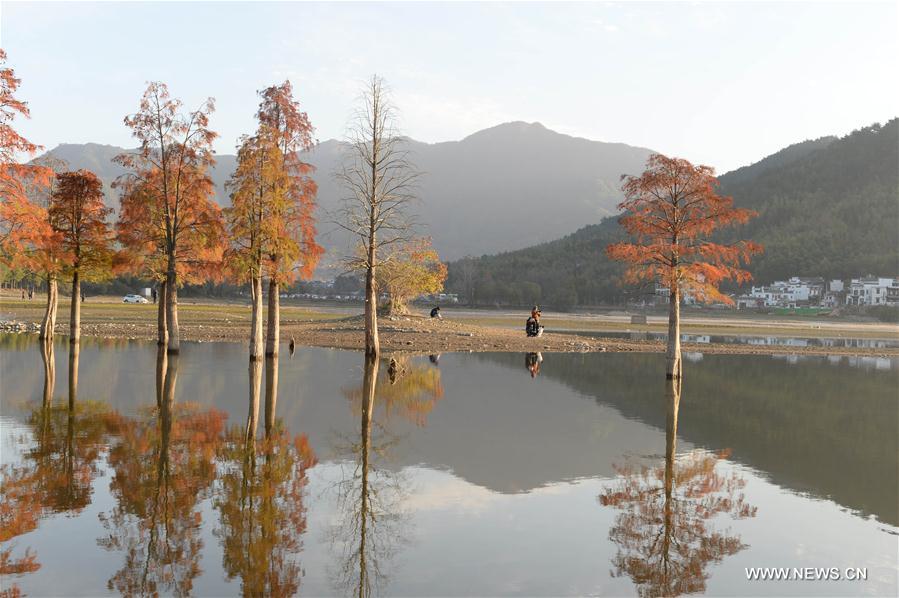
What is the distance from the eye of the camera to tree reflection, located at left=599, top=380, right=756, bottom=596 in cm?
908

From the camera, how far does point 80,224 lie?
38.5 m

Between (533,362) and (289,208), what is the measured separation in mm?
14843

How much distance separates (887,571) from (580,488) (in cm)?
512

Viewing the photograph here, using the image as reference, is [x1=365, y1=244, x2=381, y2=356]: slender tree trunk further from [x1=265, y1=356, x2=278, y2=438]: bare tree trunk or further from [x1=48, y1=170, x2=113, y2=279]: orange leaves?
[x1=48, y1=170, x2=113, y2=279]: orange leaves

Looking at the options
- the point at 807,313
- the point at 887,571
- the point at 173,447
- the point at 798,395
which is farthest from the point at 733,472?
the point at 807,313

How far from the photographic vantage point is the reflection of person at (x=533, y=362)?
32697 mm

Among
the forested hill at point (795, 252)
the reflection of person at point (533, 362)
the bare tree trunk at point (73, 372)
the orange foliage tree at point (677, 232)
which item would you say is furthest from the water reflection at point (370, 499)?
the forested hill at point (795, 252)

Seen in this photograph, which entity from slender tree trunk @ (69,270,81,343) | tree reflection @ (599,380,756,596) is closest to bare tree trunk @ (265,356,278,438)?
tree reflection @ (599,380,756,596)

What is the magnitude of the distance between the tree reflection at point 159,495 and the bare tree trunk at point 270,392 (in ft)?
3.96

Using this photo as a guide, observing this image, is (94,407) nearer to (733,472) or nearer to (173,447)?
(173,447)

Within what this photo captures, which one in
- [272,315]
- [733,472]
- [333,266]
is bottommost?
[733,472]

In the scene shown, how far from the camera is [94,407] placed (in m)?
19.4

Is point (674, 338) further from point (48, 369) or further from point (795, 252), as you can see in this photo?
point (795, 252)

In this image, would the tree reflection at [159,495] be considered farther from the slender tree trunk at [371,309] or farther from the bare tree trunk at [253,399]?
the slender tree trunk at [371,309]
